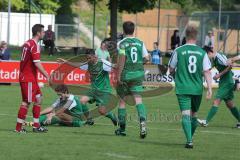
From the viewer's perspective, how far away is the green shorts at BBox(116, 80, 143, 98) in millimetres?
15055

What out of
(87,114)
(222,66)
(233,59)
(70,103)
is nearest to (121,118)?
(70,103)

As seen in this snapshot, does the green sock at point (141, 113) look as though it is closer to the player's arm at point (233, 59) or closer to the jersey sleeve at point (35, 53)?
the jersey sleeve at point (35, 53)

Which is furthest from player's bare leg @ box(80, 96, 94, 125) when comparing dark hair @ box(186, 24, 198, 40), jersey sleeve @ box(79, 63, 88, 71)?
jersey sleeve @ box(79, 63, 88, 71)

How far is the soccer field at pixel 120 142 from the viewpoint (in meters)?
12.3

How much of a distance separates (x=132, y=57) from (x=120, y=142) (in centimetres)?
172

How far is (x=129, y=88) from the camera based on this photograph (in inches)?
594

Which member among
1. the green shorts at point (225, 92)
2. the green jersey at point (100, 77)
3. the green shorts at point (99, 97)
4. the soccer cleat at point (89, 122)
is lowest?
the soccer cleat at point (89, 122)

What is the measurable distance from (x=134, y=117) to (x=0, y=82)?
43.6 ft

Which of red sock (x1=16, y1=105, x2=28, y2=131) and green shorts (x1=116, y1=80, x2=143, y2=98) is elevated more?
green shorts (x1=116, y1=80, x2=143, y2=98)

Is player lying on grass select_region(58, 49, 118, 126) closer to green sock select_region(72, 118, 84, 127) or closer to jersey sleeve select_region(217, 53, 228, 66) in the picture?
green sock select_region(72, 118, 84, 127)

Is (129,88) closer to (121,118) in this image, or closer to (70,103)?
(121,118)

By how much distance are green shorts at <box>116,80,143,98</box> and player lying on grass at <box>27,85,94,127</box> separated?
277cm

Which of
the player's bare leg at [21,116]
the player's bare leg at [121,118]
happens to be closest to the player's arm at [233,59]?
the player's bare leg at [121,118]

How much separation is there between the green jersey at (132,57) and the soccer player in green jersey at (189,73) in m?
1.42
